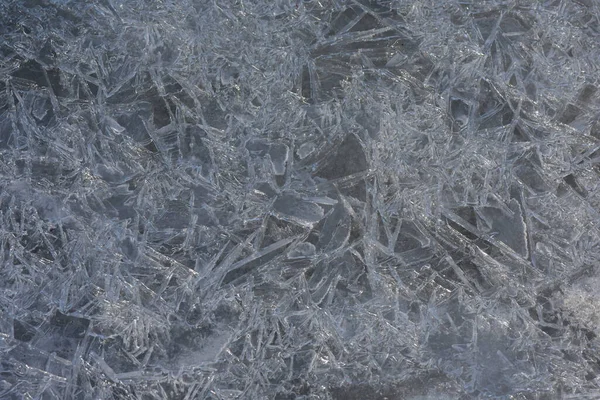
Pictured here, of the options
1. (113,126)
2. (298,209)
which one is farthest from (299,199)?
(113,126)

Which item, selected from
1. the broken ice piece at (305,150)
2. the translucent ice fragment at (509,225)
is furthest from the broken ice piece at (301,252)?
the translucent ice fragment at (509,225)

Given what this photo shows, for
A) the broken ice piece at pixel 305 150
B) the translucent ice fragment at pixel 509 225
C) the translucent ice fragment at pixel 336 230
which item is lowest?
the translucent ice fragment at pixel 336 230

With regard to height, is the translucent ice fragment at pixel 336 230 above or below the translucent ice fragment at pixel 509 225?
below

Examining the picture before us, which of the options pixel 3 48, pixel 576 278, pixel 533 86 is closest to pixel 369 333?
pixel 576 278

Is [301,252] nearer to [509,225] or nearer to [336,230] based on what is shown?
[336,230]

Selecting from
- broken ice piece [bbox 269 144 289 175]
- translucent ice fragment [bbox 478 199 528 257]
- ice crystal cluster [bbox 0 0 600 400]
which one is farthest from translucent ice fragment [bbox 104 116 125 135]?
translucent ice fragment [bbox 478 199 528 257]

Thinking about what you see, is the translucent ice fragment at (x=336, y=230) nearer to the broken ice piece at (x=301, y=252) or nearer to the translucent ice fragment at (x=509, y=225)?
the broken ice piece at (x=301, y=252)
